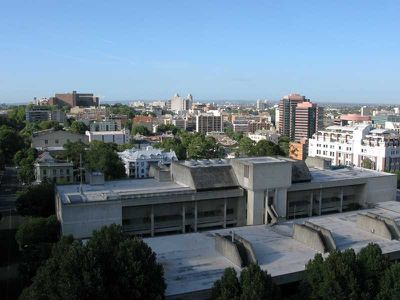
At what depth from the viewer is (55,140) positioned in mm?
81750

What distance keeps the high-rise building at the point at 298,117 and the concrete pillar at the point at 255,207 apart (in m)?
83.6

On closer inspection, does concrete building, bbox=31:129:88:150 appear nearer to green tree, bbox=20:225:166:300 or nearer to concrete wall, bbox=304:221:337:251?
concrete wall, bbox=304:221:337:251

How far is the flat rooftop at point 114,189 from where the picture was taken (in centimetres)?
3168

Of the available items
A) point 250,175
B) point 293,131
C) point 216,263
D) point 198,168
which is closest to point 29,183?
point 198,168

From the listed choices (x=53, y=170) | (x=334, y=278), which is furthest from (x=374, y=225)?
(x=53, y=170)

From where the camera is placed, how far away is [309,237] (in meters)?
26.8

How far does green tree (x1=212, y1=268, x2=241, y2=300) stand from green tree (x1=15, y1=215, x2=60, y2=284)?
11403 mm

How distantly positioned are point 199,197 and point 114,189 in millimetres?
6874

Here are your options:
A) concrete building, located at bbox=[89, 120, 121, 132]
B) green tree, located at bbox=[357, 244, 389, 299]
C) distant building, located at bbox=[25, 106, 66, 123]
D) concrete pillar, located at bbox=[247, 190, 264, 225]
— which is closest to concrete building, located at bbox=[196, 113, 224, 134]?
concrete building, located at bbox=[89, 120, 121, 132]

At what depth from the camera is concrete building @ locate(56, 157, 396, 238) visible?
3111 cm

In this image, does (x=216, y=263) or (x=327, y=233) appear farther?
(x=327, y=233)

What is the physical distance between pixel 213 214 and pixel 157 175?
667 centimetres

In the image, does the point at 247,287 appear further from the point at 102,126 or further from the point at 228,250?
the point at 102,126

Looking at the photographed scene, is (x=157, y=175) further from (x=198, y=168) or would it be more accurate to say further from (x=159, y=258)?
(x=159, y=258)
